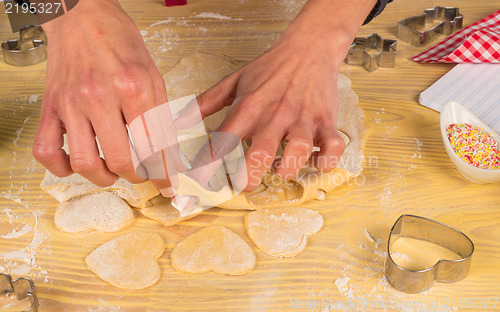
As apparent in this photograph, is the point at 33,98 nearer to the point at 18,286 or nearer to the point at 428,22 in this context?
the point at 18,286

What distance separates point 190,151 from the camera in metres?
1.13

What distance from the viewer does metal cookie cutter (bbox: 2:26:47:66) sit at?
61.1 inches

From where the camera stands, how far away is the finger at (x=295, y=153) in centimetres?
98

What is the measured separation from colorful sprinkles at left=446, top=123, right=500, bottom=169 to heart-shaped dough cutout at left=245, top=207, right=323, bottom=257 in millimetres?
337

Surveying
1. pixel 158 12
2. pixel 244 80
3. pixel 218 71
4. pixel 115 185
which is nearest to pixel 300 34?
pixel 244 80

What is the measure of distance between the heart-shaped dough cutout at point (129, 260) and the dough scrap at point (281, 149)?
14cm

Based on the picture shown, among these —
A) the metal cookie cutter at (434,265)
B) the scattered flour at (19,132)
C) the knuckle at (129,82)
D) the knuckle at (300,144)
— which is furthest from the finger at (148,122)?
the scattered flour at (19,132)

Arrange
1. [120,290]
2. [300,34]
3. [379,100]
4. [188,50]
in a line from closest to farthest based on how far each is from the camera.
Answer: [120,290] < [300,34] < [379,100] < [188,50]

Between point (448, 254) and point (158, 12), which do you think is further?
point (158, 12)

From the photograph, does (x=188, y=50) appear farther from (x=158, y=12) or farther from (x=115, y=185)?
(x=115, y=185)

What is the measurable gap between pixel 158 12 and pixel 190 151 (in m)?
0.86

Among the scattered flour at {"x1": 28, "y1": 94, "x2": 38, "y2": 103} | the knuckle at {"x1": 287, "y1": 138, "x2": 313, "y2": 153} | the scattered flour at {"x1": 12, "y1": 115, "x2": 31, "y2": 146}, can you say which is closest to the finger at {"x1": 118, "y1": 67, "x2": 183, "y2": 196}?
the knuckle at {"x1": 287, "y1": 138, "x2": 313, "y2": 153}

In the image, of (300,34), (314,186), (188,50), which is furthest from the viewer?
(188,50)

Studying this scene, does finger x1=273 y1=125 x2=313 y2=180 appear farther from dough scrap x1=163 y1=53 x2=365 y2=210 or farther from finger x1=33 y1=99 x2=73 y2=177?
finger x1=33 y1=99 x2=73 y2=177
